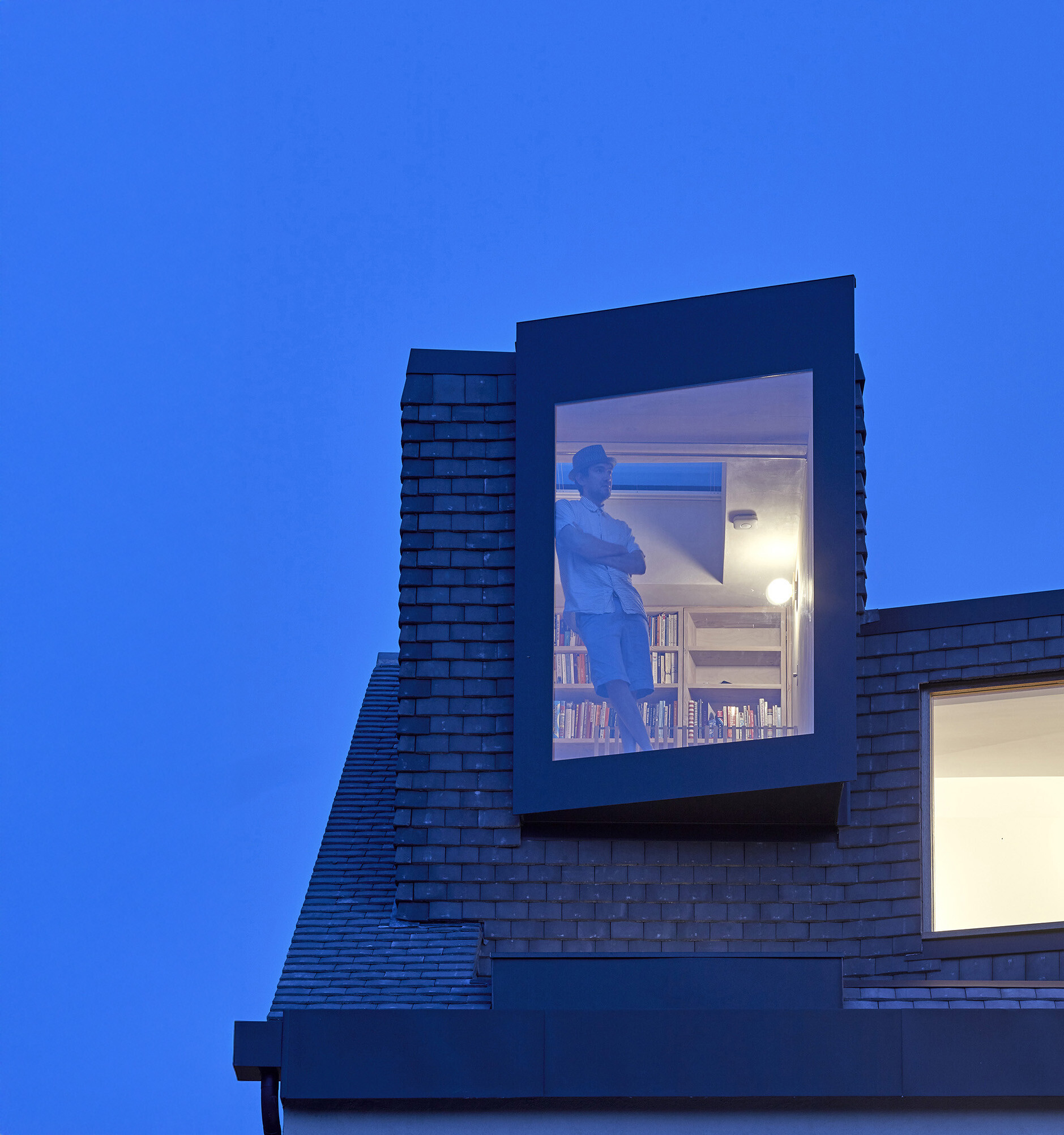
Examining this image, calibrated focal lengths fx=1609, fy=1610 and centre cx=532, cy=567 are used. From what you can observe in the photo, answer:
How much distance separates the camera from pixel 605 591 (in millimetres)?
9164

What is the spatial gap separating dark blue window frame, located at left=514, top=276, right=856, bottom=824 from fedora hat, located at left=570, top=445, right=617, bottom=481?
174 mm

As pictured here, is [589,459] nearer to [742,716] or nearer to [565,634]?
[565,634]

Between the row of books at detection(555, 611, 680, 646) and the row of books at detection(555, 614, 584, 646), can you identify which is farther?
the row of books at detection(555, 614, 584, 646)

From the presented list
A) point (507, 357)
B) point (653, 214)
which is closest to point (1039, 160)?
point (653, 214)

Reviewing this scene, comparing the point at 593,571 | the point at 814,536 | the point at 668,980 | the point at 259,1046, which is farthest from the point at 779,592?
the point at 259,1046

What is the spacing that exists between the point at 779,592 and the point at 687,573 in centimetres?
53

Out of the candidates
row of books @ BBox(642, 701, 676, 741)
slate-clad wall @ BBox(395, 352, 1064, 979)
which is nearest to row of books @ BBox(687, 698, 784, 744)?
row of books @ BBox(642, 701, 676, 741)

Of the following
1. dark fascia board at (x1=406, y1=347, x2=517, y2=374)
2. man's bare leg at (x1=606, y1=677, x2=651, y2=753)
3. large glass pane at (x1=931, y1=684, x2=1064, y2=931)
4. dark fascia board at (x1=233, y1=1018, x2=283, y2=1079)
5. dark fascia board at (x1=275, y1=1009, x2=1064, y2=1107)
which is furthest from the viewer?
dark fascia board at (x1=406, y1=347, x2=517, y2=374)

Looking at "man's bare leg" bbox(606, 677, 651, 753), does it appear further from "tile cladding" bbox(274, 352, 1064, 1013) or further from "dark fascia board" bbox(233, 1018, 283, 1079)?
"dark fascia board" bbox(233, 1018, 283, 1079)

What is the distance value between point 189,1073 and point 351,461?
56.7 meters

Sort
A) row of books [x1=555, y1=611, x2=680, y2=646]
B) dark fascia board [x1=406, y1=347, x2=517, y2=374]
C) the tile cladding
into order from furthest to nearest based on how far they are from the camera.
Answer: dark fascia board [x1=406, y1=347, x2=517, y2=374] < the tile cladding < row of books [x1=555, y1=611, x2=680, y2=646]

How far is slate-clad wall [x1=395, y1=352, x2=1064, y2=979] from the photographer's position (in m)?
9.34

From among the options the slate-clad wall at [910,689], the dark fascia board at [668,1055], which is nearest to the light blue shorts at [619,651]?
the slate-clad wall at [910,689]

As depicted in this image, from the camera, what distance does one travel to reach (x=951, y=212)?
141 meters
